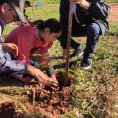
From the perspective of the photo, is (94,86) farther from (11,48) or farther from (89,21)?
(11,48)

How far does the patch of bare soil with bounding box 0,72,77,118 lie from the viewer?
1635 mm

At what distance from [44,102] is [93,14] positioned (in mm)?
1242

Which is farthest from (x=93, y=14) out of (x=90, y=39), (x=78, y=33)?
(x=78, y=33)

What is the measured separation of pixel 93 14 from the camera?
86.0 inches

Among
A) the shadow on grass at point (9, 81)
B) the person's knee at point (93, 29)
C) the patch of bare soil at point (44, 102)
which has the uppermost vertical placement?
the person's knee at point (93, 29)

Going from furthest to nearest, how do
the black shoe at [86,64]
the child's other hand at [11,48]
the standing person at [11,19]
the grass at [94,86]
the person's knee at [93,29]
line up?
the black shoe at [86,64] → the person's knee at [93,29] → the child's other hand at [11,48] → the grass at [94,86] → the standing person at [11,19]

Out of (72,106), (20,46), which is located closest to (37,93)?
(72,106)

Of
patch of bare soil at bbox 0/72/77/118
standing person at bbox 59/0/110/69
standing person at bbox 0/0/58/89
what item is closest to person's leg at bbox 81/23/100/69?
standing person at bbox 59/0/110/69

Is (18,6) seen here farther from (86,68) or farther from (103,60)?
(103,60)

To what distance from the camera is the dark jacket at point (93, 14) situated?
211 centimetres

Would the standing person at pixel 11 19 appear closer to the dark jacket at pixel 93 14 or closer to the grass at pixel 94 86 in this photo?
the grass at pixel 94 86

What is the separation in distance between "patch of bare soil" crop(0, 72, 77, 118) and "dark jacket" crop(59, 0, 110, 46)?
89 centimetres

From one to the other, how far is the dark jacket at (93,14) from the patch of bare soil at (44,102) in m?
0.89

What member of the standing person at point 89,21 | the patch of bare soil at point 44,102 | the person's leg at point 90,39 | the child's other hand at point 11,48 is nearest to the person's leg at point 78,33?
the standing person at point 89,21
